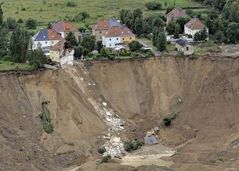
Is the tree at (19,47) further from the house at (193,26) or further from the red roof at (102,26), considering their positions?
the house at (193,26)

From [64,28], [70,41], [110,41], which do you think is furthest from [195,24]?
[70,41]

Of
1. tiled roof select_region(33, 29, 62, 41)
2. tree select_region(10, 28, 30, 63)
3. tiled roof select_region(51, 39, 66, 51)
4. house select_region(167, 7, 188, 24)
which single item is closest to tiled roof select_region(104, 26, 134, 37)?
tiled roof select_region(33, 29, 62, 41)

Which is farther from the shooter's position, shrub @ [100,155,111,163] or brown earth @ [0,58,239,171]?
brown earth @ [0,58,239,171]

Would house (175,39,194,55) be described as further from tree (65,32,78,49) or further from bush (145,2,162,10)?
bush (145,2,162,10)

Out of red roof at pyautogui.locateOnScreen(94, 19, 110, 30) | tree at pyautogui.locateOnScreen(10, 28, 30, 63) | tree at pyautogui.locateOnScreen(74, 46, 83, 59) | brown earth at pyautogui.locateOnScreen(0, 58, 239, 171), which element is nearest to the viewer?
brown earth at pyautogui.locateOnScreen(0, 58, 239, 171)

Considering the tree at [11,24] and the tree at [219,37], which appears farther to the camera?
the tree at [11,24]

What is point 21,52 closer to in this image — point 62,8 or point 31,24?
point 31,24

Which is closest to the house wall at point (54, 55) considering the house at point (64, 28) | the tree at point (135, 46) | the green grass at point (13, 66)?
the green grass at point (13, 66)
